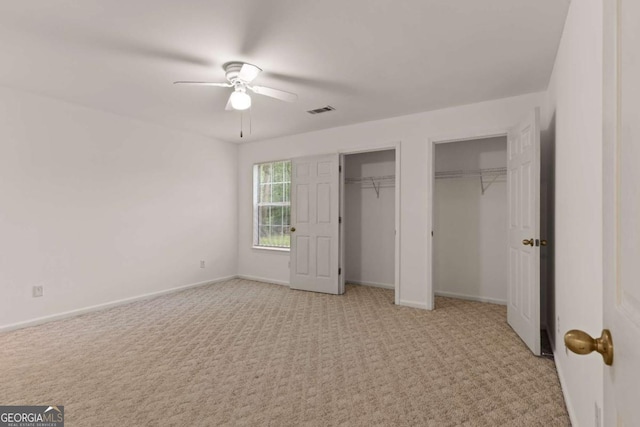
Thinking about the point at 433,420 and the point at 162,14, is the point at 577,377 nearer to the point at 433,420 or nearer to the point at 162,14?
the point at 433,420

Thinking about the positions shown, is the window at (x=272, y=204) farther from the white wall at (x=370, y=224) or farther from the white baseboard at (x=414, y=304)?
the white baseboard at (x=414, y=304)

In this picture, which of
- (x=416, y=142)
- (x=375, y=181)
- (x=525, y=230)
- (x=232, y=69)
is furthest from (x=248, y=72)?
(x=375, y=181)

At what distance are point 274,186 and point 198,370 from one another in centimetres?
Answer: 384

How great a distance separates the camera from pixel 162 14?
2182mm

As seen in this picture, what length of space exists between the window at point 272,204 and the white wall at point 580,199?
408cm

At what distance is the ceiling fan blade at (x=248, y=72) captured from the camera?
9.37ft

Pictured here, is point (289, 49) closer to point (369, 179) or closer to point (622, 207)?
point (622, 207)

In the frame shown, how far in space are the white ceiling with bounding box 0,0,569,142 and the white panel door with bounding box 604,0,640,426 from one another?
5.78 feet

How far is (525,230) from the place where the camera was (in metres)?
3.01

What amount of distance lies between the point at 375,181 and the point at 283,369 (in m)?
3.58

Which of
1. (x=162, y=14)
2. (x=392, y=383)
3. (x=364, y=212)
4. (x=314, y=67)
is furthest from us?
(x=364, y=212)

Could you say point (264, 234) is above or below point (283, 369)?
above

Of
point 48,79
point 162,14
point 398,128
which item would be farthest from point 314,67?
point 48,79

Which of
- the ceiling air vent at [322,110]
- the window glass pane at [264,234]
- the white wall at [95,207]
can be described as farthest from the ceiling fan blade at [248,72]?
the window glass pane at [264,234]
